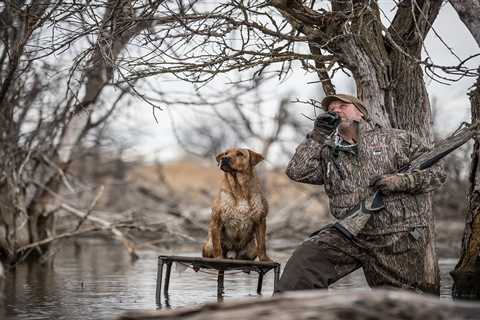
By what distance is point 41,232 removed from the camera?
16.3m

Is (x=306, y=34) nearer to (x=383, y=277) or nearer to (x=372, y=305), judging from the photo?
(x=383, y=277)

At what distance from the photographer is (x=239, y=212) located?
381 inches

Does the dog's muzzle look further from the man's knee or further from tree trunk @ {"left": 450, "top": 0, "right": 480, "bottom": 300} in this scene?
tree trunk @ {"left": 450, "top": 0, "right": 480, "bottom": 300}

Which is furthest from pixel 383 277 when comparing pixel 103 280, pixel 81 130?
pixel 81 130

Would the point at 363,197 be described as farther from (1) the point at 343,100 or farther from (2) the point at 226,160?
(2) the point at 226,160

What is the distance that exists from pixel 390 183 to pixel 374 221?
1.33 ft

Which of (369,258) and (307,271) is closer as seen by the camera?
(307,271)

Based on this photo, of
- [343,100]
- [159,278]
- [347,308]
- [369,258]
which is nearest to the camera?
[347,308]

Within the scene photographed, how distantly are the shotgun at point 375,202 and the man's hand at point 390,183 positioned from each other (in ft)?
0.33

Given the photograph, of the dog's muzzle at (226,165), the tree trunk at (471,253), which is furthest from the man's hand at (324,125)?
the tree trunk at (471,253)

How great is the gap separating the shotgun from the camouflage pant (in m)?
0.14

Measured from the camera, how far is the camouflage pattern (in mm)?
7789

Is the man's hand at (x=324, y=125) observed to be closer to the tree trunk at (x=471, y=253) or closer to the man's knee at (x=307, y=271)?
the man's knee at (x=307, y=271)

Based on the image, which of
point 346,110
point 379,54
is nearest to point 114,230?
point 379,54
